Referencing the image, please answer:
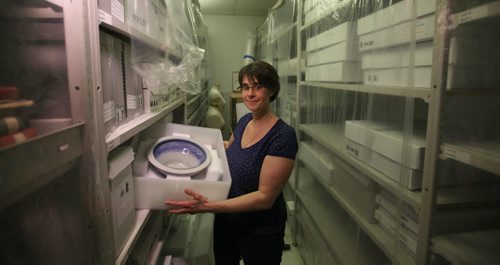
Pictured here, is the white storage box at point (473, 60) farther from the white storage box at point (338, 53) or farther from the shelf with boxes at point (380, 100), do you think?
the white storage box at point (338, 53)

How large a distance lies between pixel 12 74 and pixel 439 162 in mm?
1010

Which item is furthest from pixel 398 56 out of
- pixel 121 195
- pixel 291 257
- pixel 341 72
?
pixel 291 257

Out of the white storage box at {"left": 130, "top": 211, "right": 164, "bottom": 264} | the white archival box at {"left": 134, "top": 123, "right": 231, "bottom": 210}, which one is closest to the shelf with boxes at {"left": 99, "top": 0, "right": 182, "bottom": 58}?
the white archival box at {"left": 134, "top": 123, "right": 231, "bottom": 210}

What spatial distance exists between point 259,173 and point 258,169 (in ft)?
0.06

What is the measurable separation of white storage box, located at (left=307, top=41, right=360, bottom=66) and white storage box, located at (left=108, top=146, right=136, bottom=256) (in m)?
1.10

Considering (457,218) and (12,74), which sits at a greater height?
(12,74)

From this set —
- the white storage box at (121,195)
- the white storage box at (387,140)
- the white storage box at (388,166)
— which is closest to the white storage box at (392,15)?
the white storage box at (387,140)

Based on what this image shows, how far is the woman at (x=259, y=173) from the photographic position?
1.21 meters

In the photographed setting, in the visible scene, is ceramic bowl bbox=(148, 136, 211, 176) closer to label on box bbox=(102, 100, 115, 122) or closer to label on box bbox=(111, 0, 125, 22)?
label on box bbox=(102, 100, 115, 122)

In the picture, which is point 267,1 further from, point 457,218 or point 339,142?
point 457,218

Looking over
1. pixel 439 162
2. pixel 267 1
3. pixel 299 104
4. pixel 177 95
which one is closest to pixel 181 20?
pixel 177 95

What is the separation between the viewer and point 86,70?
0.63m

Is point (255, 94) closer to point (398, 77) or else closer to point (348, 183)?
point (398, 77)

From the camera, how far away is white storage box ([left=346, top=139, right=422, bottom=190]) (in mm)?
1030
